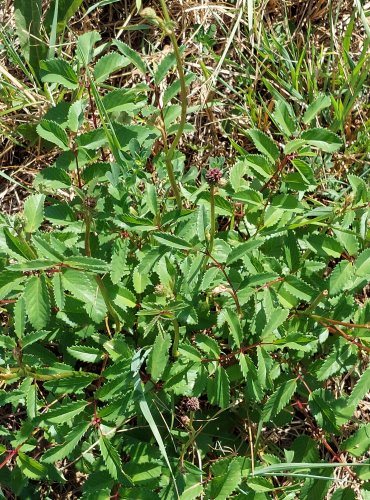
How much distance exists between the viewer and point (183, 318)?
204 centimetres

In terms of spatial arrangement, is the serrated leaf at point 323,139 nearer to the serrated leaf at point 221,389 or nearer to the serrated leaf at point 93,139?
the serrated leaf at point 93,139

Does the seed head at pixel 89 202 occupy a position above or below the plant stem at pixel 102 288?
above

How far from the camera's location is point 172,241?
6.55 feet

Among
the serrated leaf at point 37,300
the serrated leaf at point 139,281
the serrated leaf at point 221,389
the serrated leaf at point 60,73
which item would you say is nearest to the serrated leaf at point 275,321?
the serrated leaf at point 221,389

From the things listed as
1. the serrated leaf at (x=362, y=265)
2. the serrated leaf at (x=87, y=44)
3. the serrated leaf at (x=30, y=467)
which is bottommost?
the serrated leaf at (x=30, y=467)

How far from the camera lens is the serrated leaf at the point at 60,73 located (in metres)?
2.15

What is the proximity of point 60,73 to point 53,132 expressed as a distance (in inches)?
7.8

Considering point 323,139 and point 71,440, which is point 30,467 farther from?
point 323,139

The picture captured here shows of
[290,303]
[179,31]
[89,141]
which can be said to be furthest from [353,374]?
[179,31]

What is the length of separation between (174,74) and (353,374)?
1.49 m

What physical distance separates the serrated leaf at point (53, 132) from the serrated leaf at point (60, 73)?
0.45 feet

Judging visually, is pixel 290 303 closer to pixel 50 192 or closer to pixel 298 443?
pixel 298 443

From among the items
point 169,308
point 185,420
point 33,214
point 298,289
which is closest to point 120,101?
point 33,214

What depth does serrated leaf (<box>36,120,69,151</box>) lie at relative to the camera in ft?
7.02
